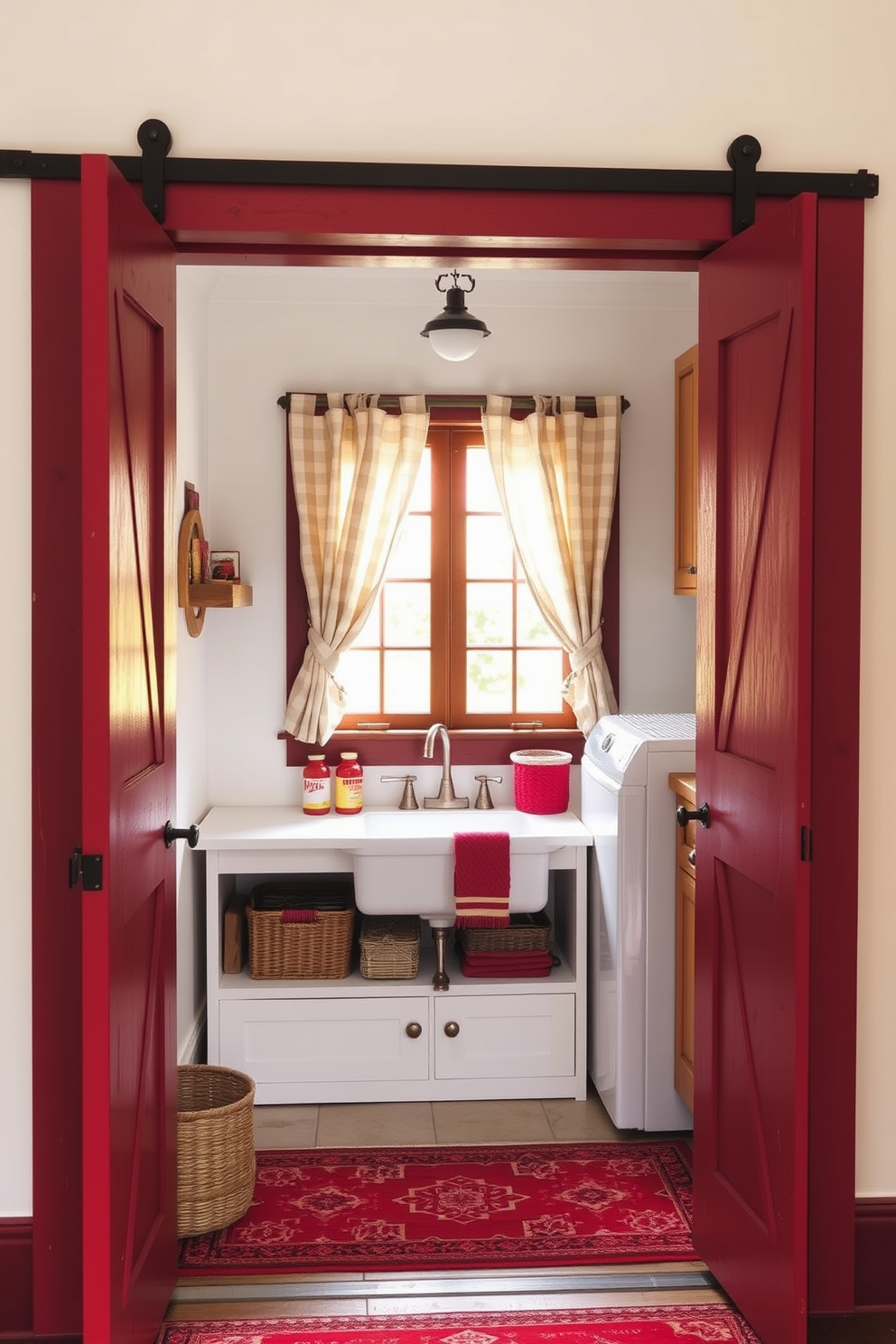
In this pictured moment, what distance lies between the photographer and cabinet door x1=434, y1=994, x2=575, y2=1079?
3818mm

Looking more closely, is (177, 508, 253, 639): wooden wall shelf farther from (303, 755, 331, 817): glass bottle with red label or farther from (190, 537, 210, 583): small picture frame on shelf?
(303, 755, 331, 817): glass bottle with red label

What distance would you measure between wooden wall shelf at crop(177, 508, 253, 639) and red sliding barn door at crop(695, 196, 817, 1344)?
168cm

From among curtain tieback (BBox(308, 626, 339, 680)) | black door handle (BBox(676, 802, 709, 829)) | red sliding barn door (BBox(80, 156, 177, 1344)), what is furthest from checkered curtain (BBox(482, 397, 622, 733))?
red sliding barn door (BBox(80, 156, 177, 1344))

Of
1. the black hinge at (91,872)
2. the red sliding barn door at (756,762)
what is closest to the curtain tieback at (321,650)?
the red sliding barn door at (756,762)

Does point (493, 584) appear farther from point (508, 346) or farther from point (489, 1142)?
point (489, 1142)

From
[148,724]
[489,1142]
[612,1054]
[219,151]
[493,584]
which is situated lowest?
[489,1142]

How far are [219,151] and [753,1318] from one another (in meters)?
2.48

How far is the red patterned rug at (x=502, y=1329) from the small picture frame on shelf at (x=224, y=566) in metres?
2.31

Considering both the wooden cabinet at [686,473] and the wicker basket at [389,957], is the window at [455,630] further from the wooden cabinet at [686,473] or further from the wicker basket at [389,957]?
the wicker basket at [389,957]

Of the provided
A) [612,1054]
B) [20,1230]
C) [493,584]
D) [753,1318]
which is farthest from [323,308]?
[753,1318]

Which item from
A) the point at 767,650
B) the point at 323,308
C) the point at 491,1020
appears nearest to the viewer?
the point at 767,650

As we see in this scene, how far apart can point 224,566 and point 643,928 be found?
5.91 ft

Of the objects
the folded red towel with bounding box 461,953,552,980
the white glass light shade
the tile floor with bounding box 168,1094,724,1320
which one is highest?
the white glass light shade

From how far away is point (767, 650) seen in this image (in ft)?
7.47
